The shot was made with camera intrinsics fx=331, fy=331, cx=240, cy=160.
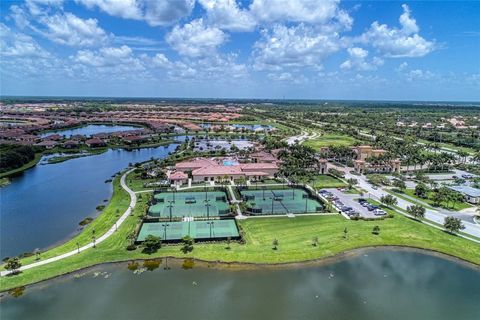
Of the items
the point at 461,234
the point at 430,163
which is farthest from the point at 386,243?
the point at 430,163

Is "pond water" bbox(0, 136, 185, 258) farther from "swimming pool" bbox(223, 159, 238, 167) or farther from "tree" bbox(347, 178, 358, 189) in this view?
"tree" bbox(347, 178, 358, 189)

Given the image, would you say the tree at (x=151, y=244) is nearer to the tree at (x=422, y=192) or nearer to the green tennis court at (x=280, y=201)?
the green tennis court at (x=280, y=201)

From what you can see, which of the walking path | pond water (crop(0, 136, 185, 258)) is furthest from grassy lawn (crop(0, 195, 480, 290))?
pond water (crop(0, 136, 185, 258))

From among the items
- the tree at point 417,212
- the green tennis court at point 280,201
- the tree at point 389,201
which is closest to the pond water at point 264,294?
the tree at point 417,212

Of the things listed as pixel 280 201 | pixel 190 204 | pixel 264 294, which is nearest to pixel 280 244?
pixel 264 294

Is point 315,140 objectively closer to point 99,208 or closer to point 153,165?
point 153,165
